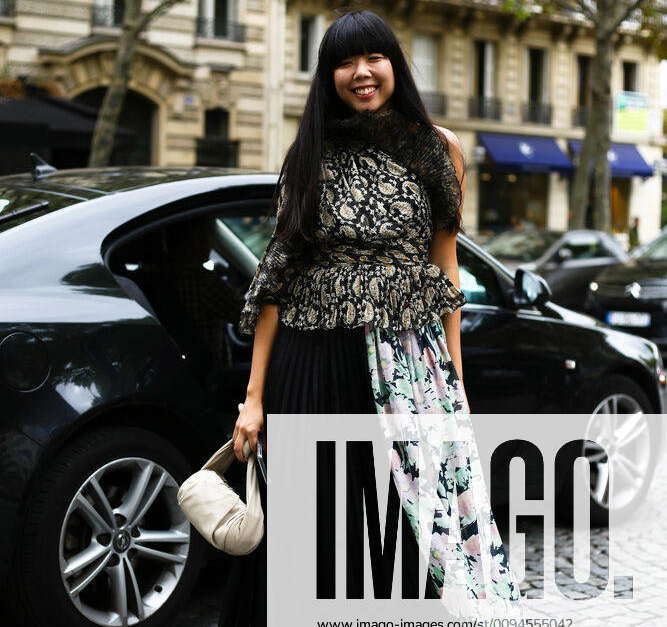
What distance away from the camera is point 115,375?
11.1 feet

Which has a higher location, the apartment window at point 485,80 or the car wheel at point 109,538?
the apartment window at point 485,80

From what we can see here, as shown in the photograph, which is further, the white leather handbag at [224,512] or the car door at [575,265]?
the car door at [575,265]

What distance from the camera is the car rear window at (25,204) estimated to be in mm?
3525

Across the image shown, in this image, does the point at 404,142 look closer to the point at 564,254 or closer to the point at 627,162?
the point at 564,254

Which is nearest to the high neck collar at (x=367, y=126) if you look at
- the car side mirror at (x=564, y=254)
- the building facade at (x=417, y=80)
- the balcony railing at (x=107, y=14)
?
the car side mirror at (x=564, y=254)

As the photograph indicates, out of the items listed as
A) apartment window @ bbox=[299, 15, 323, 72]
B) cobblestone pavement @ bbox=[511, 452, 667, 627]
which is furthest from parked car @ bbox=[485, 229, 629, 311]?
apartment window @ bbox=[299, 15, 323, 72]

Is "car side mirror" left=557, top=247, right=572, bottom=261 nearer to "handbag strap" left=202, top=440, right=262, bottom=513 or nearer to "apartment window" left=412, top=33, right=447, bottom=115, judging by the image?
"handbag strap" left=202, top=440, right=262, bottom=513

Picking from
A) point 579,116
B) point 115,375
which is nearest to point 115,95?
point 115,375

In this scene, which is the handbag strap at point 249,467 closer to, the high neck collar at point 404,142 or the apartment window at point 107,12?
the high neck collar at point 404,142

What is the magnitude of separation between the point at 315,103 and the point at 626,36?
37.3m

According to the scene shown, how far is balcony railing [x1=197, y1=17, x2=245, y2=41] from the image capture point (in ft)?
88.3

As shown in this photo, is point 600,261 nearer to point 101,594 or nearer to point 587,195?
point 587,195

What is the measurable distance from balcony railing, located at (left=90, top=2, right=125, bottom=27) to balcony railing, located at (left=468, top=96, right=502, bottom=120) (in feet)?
39.9

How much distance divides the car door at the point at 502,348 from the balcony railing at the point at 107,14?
72.8 feet
